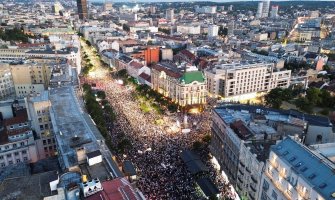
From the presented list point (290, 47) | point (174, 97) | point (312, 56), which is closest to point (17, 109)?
point (174, 97)

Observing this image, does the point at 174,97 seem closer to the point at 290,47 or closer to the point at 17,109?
the point at 17,109

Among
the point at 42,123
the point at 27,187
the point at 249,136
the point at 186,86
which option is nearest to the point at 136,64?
the point at 186,86

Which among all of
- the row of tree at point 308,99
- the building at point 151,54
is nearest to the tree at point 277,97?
the row of tree at point 308,99

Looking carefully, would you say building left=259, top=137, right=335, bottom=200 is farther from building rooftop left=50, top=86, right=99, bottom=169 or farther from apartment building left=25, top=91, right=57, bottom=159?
apartment building left=25, top=91, right=57, bottom=159

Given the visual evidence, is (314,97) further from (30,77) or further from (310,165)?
(30,77)

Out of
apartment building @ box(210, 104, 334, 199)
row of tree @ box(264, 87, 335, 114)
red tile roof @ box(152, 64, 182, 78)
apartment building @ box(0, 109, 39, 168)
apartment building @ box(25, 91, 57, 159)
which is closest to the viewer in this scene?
apartment building @ box(210, 104, 334, 199)

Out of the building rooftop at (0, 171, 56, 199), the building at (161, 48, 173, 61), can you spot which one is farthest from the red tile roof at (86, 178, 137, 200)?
the building at (161, 48, 173, 61)
